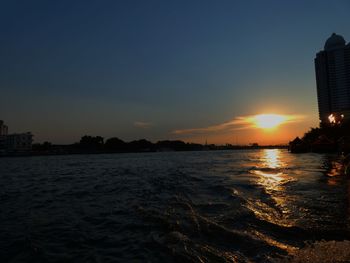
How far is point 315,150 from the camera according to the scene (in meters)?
84.6

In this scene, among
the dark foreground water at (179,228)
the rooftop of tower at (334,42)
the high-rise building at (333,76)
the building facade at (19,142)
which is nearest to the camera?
the dark foreground water at (179,228)

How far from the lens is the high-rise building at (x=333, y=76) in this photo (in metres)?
118

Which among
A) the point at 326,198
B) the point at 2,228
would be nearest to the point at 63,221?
the point at 2,228

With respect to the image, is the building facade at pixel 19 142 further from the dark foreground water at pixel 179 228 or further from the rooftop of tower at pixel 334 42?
the dark foreground water at pixel 179 228

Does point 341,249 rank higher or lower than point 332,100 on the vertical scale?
lower

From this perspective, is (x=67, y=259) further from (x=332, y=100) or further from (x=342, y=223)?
(x=332, y=100)

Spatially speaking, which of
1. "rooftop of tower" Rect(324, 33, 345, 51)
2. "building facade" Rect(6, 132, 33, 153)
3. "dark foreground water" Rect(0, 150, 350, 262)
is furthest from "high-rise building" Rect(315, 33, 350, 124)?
"building facade" Rect(6, 132, 33, 153)

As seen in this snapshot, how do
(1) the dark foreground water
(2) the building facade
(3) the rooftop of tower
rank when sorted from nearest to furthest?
1. (1) the dark foreground water
2. (3) the rooftop of tower
3. (2) the building facade

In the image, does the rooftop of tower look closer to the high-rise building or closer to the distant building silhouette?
the high-rise building

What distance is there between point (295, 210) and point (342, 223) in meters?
2.35

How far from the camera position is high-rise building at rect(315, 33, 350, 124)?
11831 cm

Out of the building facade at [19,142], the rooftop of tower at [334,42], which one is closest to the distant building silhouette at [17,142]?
the building facade at [19,142]

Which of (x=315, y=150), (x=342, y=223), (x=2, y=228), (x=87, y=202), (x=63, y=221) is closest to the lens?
(x=342, y=223)

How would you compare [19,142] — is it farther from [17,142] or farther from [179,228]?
[179,228]
